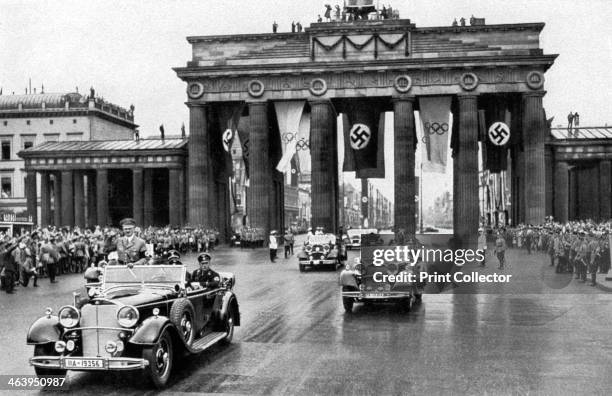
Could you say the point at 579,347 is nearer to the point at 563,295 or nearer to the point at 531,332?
the point at 531,332

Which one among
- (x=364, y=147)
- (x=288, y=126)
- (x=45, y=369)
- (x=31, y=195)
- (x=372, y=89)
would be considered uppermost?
(x=372, y=89)

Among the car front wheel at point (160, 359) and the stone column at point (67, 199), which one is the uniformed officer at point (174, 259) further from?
the stone column at point (67, 199)

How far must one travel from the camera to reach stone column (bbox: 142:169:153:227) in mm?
70000

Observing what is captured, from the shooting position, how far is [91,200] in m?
77.8

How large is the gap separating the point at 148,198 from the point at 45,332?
61383 mm

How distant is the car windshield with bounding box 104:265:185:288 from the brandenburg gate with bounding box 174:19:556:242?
152ft

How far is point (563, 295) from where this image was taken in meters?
22.5

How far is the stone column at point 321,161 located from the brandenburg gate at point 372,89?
85 millimetres

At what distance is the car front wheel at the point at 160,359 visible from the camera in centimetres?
1034

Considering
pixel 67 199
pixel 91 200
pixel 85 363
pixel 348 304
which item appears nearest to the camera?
pixel 85 363

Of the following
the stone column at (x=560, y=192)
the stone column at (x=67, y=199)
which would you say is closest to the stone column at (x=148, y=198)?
the stone column at (x=67, y=199)

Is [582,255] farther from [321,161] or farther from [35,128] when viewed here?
[35,128]

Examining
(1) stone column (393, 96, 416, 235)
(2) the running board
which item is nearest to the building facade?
(1) stone column (393, 96, 416, 235)

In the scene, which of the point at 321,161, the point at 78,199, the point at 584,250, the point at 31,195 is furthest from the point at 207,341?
the point at 31,195
